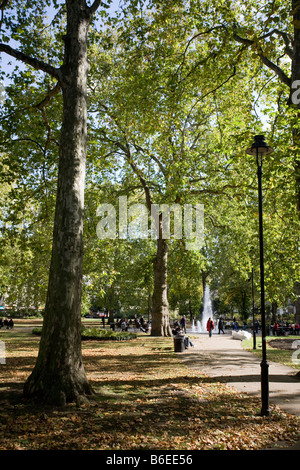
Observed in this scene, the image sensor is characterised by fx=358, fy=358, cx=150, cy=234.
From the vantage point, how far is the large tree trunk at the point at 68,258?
677 cm

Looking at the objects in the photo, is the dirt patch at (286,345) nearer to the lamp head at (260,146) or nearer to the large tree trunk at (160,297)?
the large tree trunk at (160,297)

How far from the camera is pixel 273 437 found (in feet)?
18.1

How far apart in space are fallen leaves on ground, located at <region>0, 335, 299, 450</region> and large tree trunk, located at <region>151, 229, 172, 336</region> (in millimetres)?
14761

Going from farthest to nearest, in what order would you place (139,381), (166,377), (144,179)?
(144,179)
(166,377)
(139,381)

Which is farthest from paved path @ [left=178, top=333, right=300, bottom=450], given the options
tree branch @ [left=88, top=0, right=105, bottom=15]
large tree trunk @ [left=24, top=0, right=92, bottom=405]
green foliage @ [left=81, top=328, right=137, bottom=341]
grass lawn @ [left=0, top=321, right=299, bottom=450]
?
tree branch @ [left=88, top=0, right=105, bottom=15]

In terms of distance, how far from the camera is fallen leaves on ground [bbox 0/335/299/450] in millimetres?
5070

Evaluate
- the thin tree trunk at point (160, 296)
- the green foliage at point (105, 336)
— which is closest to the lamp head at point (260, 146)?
the thin tree trunk at point (160, 296)

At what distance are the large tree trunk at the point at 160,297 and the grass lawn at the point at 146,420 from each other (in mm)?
14754

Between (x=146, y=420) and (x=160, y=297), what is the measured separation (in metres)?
18.3

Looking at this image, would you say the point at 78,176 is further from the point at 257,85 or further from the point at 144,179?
the point at 144,179

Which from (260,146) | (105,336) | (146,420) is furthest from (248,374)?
(105,336)
